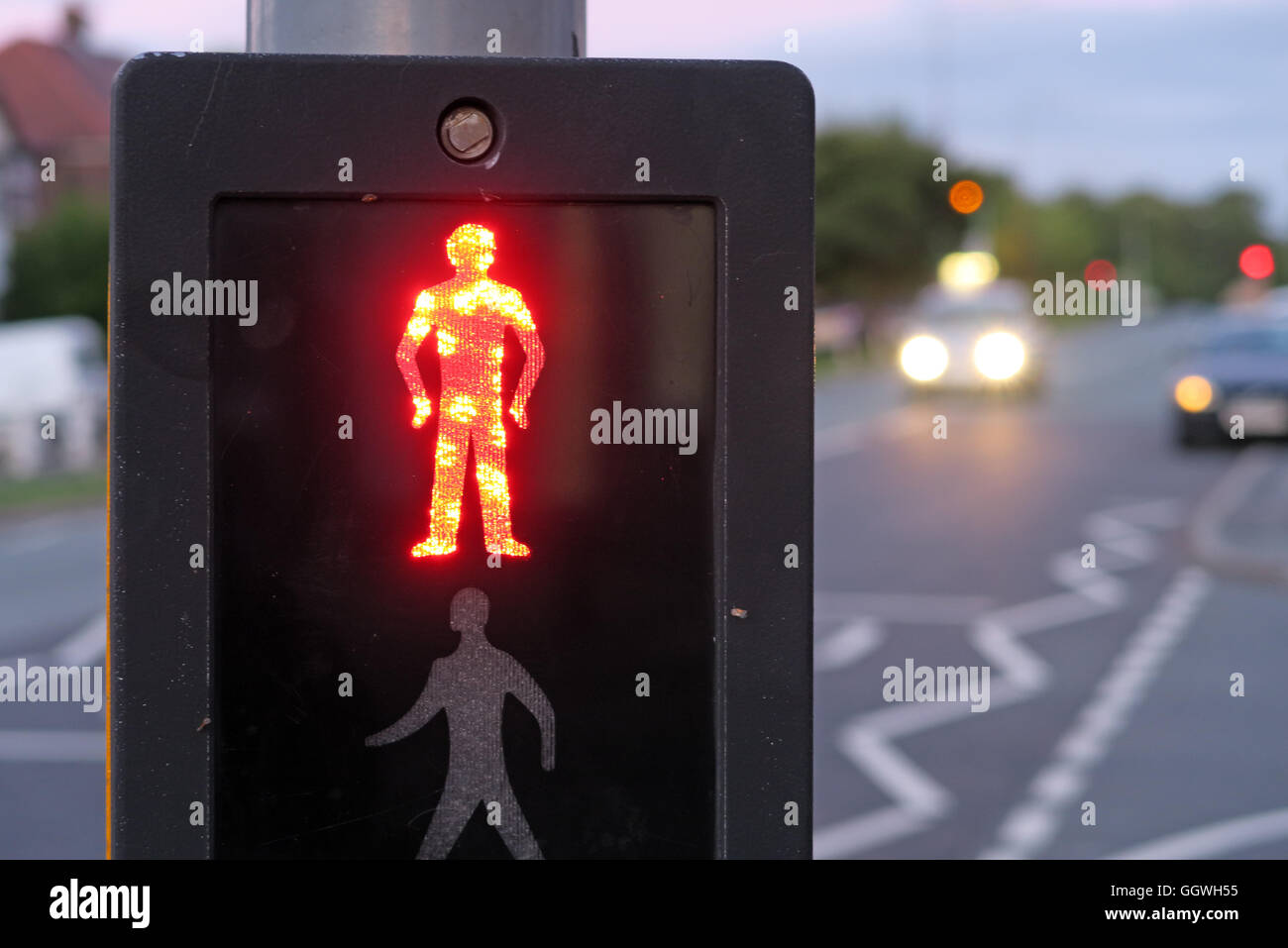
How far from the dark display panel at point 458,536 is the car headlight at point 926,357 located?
96.6 feet

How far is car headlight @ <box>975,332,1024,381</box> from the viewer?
30734 millimetres

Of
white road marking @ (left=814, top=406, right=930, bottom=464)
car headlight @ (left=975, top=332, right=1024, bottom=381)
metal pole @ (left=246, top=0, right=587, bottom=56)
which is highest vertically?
car headlight @ (left=975, top=332, right=1024, bottom=381)

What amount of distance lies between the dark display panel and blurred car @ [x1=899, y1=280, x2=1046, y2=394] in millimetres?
29456

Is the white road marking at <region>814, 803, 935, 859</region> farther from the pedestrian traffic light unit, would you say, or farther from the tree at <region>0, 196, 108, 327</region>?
the tree at <region>0, 196, 108, 327</region>

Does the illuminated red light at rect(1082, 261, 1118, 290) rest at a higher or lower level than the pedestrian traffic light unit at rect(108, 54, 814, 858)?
higher

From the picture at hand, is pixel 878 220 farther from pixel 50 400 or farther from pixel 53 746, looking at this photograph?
pixel 53 746

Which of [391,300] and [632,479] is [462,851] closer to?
[632,479]

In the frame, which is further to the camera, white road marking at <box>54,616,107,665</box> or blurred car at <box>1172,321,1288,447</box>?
blurred car at <box>1172,321,1288,447</box>

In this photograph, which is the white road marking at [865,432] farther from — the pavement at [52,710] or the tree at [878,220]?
the tree at [878,220]

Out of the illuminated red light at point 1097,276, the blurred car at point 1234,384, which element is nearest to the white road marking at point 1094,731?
the illuminated red light at point 1097,276

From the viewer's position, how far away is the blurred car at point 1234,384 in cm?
2239

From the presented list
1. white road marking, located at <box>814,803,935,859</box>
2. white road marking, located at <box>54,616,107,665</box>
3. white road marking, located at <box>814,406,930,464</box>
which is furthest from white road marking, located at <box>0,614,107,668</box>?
white road marking, located at <box>814,406,930,464</box>

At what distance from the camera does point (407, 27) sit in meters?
1.66

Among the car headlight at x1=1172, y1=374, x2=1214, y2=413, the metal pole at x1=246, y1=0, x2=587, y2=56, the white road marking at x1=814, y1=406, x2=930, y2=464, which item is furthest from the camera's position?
the white road marking at x1=814, y1=406, x2=930, y2=464
